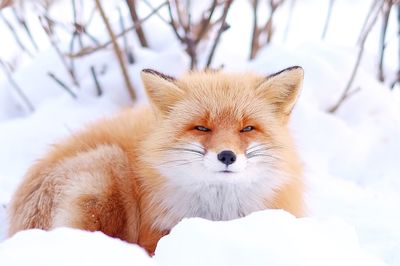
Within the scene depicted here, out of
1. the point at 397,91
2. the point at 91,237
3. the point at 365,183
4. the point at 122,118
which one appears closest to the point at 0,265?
the point at 91,237

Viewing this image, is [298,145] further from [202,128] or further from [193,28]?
[193,28]

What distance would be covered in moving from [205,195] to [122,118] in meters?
0.73

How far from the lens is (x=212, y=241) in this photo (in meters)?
1.76

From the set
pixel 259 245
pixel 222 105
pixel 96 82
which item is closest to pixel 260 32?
pixel 96 82

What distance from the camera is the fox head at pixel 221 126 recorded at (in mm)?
2455

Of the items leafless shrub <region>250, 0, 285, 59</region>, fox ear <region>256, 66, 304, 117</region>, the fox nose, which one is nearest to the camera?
the fox nose

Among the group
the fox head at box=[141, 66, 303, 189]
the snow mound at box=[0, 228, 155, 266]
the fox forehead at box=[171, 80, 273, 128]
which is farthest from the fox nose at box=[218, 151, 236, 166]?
the snow mound at box=[0, 228, 155, 266]

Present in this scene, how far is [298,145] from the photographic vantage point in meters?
3.53

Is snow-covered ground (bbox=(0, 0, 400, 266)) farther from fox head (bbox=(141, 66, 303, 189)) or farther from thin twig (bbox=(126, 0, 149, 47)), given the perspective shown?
fox head (bbox=(141, 66, 303, 189))

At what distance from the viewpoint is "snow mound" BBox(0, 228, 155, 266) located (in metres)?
1.60

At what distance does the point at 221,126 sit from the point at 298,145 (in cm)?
111

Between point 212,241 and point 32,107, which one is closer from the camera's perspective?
point 212,241

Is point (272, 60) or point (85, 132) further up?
point (85, 132)

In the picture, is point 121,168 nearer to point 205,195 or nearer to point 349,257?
point 205,195
